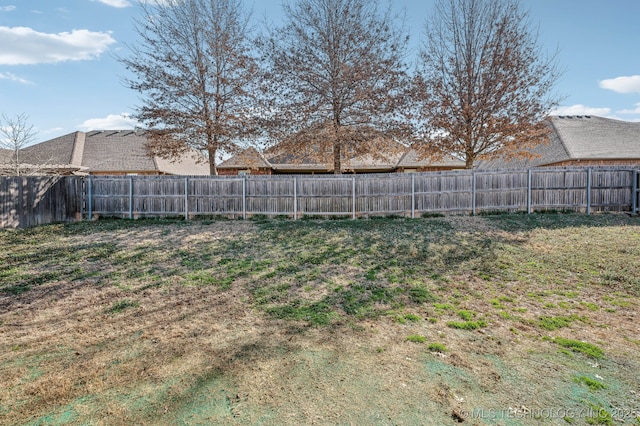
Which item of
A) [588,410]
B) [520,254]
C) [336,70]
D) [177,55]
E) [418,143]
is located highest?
[177,55]

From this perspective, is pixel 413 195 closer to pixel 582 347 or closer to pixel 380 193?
pixel 380 193

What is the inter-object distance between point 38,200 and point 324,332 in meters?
11.9

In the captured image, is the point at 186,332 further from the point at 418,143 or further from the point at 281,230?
the point at 418,143

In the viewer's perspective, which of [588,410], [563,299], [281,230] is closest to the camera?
[588,410]

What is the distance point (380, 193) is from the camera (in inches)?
449

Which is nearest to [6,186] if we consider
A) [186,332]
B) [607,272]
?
[186,332]

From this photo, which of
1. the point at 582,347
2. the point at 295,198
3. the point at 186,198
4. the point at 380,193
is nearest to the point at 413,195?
the point at 380,193

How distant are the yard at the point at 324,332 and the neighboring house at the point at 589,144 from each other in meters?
12.9

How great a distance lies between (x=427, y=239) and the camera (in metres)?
8.23

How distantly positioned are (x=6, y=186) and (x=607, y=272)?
51.3 feet

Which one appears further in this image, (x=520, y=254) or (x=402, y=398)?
(x=520, y=254)

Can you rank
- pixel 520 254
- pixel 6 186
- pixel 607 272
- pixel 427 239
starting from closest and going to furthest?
pixel 607 272
pixel 520 254
pixel 427 239
pixel 6 186

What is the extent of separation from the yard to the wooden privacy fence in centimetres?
355

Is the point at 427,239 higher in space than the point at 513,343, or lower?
higher
